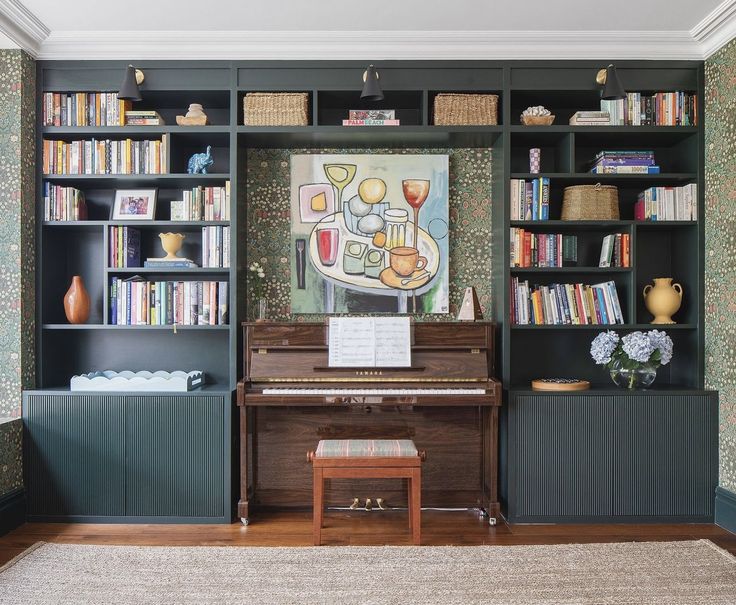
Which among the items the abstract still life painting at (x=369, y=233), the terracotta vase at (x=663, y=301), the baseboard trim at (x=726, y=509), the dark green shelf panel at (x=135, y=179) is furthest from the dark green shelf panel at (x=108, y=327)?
the baseboard trim at (x=726, y=509)

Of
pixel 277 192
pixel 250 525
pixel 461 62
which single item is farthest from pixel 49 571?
pixel 461 62

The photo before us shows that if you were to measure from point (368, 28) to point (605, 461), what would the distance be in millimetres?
2688

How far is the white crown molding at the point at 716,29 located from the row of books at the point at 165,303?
9.63 ft

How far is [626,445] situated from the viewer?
3.37 m

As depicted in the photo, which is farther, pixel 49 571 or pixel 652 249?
pixel 652 249

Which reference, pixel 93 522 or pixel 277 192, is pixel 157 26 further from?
pixel 93 522

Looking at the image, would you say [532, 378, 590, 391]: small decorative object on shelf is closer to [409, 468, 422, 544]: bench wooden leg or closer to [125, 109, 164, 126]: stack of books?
[409, 468, 422, 544]: bench wooden leg

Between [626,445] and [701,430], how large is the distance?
0.43 m

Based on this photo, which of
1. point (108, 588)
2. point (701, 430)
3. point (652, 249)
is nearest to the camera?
point (108, 588)

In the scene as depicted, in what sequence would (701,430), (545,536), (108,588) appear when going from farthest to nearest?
(701,430)
(545,536)
(108,588)

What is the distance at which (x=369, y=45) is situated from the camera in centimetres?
346

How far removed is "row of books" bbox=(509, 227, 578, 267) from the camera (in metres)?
3.52

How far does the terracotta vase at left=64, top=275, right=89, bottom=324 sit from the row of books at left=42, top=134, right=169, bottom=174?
0.63 m

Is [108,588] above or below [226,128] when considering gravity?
below
